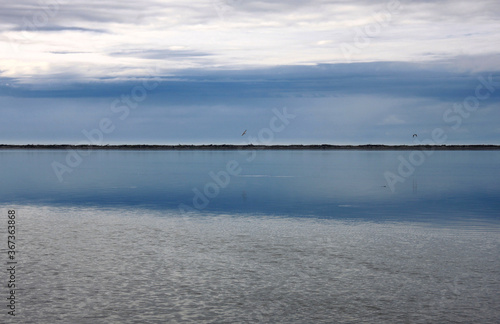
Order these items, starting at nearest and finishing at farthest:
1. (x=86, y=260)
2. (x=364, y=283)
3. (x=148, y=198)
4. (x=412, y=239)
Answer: (x=364, y=283) < (x=86, y=260) < (x=412, y=239) < (x=148, y=198)

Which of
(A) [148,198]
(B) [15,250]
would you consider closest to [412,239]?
(B) [15,250]

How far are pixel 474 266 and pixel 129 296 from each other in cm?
923

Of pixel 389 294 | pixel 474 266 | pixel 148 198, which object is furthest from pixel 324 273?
pixel 148 198

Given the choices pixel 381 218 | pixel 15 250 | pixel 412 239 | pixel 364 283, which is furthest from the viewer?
pixel 381 218

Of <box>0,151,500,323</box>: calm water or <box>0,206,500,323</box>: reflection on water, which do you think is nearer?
<box>0,206,500,323</box>: reflection on water

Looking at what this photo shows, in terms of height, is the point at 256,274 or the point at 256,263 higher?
the point at 256,263

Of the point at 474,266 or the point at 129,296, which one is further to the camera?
the point at 474,266

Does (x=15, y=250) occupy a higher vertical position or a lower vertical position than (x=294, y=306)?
higher

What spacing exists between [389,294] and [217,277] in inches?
166

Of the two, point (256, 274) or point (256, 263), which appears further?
point (256, 263)

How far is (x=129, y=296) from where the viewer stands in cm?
1273

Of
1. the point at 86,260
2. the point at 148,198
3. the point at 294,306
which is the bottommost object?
the point at 294,306

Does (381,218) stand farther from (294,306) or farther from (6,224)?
(6,224)

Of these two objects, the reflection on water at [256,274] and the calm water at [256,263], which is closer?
the reflection on water at [256,274]
